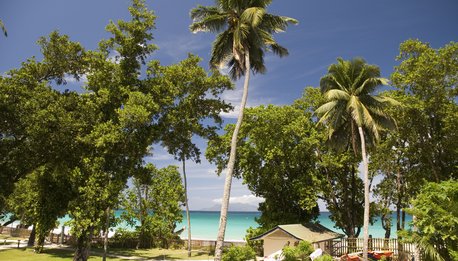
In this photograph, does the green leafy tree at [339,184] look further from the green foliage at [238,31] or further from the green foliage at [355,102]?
the green foliage at [238,31]

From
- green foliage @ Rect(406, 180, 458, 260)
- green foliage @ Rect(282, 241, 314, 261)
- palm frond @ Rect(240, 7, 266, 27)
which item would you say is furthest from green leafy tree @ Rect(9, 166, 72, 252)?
green foliage @ Rect(406, 180, 458, 260)

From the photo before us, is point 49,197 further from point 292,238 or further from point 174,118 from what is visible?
point 292,238

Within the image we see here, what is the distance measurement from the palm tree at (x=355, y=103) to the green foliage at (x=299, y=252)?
291 inches

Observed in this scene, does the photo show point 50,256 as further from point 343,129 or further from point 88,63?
point 343,129

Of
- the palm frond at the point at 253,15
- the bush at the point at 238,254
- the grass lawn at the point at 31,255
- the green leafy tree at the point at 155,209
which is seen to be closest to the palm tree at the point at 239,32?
the palm frond at the point at 253,15

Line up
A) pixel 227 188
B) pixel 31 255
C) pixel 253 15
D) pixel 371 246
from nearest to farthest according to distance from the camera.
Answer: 1. pixel 227 188
2. pixel 253 15
3. pixel 371 246
4. pixel 31 255

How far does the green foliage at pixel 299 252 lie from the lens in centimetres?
2241

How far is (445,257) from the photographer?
45.5 feet

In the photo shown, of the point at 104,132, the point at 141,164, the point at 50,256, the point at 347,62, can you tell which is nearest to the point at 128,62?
the point at 104,132

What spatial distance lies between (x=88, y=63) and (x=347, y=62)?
18.4 metres

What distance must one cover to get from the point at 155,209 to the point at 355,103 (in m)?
28.7

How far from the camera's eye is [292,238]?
26844 mm

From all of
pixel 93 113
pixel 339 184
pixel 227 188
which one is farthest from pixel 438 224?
pixel 339 184

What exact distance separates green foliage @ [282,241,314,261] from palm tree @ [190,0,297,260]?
10.4 meters
